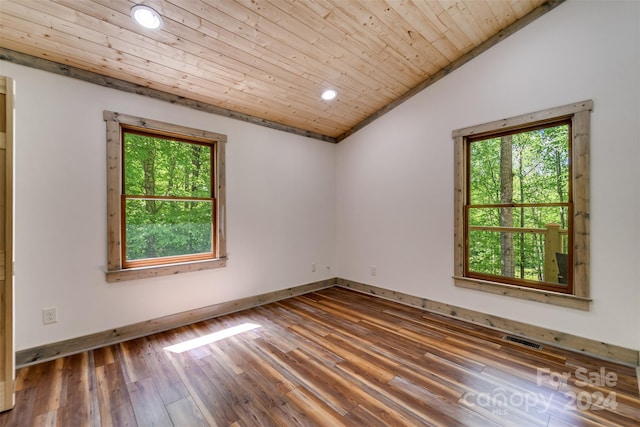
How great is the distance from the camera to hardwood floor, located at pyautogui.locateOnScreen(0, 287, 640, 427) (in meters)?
1.71

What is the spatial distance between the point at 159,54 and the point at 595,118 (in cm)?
394

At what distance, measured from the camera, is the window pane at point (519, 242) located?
9.05 ft

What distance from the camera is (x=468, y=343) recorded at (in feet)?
8.70

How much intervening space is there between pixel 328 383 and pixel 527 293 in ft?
7.30

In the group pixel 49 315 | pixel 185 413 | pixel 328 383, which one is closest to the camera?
pixel 185 413

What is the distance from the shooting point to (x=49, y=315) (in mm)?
2391

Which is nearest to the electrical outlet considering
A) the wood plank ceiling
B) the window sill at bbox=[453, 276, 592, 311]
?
the wood plank ceiling

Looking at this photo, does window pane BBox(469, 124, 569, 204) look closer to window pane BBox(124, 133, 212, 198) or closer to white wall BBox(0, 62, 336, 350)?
white wall BBox(0, 62, 336, 350)

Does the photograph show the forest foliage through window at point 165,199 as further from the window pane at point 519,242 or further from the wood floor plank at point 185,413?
Result: the window pane at point 519,242

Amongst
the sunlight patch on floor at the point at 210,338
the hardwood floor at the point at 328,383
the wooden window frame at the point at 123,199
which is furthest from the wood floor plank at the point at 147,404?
the wooden window frame at the point at 123,199

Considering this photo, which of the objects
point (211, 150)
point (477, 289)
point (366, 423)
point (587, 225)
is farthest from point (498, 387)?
point (211, 150)

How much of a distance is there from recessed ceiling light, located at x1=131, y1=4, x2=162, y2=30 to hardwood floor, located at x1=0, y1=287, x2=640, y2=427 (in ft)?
9.00

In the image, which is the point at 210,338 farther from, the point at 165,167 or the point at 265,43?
the point at 265,43

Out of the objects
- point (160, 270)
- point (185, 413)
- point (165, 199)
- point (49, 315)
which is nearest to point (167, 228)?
point (165, 199)
